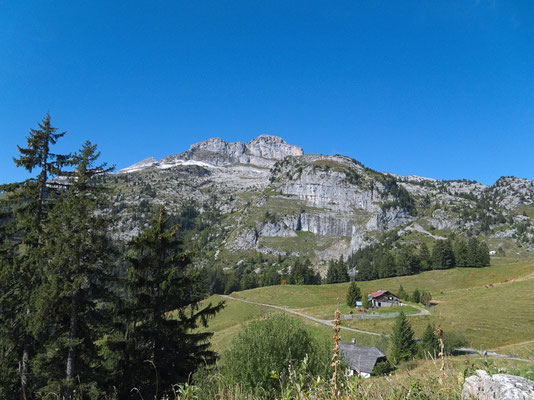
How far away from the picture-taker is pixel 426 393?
4250 millimetres

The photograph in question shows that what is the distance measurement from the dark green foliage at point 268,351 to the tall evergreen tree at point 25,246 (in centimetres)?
1137

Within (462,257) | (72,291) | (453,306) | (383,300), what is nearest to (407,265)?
(462,257)

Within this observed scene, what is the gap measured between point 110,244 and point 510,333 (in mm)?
61385

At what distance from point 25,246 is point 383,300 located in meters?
82.6

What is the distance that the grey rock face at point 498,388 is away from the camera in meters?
2.96

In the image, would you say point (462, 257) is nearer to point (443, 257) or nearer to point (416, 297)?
point (443, 257)

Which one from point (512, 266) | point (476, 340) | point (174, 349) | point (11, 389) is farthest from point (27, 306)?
point (512, 266)

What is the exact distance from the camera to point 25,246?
63.2 ft

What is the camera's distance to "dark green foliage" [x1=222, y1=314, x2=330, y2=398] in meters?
20.3

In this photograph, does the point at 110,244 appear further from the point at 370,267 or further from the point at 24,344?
the point at 370,267

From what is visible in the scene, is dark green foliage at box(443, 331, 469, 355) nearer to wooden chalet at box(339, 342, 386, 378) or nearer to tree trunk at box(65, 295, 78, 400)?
wooden chalet at box(339, 342, 386, 378)

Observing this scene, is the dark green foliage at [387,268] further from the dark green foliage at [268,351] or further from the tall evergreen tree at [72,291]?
the tall evergreen tree at [72,291]

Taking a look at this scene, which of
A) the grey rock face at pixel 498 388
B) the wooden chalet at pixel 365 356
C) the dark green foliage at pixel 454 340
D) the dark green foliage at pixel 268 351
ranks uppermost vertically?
the grey rock face at pixel 498 388

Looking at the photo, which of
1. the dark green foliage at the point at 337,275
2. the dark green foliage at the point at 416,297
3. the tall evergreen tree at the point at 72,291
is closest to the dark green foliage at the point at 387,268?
the dark green foliage at the point at 337,275
